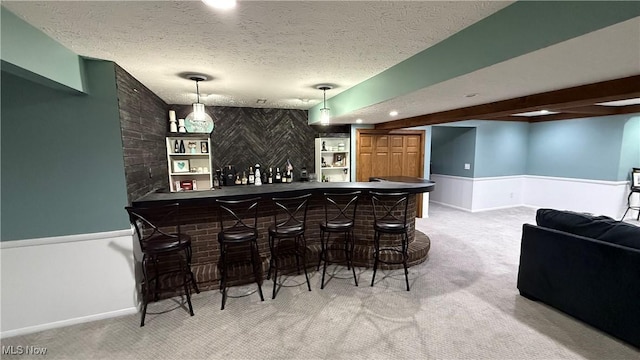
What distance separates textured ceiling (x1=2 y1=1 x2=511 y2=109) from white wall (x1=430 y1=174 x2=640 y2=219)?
5083 millimetres

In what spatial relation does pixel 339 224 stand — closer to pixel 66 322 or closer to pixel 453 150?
pixel 66 322

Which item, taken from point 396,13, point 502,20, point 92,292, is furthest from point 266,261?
point 502,20

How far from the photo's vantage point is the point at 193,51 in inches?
85.7

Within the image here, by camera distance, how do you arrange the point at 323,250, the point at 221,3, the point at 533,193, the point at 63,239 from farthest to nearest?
the point at 533,193 → the point at 323,250 → the point at 63,239 → the point at 221,3

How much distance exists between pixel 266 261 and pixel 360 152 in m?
3.25

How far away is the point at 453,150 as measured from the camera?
6.86 meters

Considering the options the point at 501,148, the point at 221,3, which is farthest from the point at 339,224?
the point at 501,148

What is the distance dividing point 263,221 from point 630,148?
24.2 feet

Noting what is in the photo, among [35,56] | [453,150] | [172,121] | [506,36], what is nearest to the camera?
[506,36]

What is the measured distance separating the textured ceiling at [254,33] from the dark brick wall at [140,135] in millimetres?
232

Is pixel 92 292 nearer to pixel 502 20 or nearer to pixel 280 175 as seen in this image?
pixel 280 175

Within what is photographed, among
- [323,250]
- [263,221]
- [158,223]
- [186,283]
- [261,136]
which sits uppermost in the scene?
[261,136]

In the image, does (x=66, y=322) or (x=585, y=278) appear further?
(x=66, y=322)

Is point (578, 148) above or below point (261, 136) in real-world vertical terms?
below
